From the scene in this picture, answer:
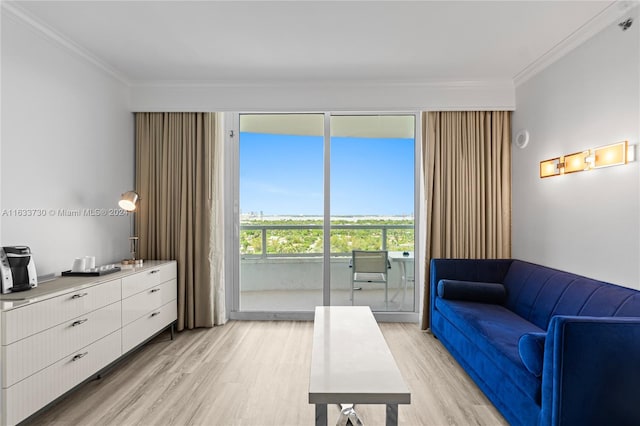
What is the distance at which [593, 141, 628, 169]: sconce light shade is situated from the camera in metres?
2.47

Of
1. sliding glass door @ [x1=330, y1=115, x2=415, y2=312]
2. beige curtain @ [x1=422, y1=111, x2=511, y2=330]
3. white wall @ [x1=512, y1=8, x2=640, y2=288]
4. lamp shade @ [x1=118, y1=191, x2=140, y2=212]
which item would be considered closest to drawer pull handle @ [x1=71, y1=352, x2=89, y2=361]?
lamp shade @ [x1=118, y1=191, x2=140, y2=212]

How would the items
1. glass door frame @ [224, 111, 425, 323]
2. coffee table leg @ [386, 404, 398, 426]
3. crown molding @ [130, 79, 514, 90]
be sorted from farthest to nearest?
1. glass door frame @ [224, 111, 425, 323]
2. crown molding @ [130, 79, 514, 90]
3. coffee table leg @ [386, 404, 398, 426]

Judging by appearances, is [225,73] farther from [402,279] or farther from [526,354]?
[526,354]

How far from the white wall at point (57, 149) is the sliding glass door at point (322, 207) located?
1316mm

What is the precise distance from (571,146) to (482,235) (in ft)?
4.34

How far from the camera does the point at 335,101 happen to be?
13.5 feet

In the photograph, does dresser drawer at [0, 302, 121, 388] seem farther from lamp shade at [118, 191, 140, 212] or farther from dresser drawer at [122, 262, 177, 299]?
lamp shade at [118, 191, 140, 212]

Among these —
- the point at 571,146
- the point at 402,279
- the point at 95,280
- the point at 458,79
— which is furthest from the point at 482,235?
the point at 95,280

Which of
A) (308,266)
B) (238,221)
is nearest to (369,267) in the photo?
(308,266)

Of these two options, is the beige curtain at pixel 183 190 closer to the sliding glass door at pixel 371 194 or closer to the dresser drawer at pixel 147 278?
the dresser drawer at pixel 147 278

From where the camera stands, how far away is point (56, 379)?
2.31m

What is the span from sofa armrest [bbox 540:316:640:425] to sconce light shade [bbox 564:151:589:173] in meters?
1.50

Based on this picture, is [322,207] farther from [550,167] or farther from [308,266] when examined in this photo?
[550,167]

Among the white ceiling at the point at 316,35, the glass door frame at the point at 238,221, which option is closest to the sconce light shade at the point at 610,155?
the white ceiling at the point at 316,35
